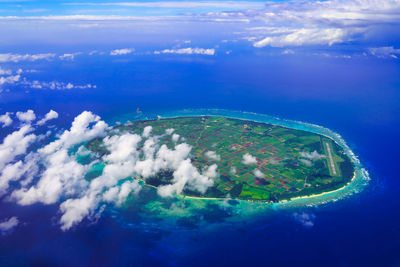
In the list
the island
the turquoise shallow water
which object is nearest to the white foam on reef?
the turquoise shallow water

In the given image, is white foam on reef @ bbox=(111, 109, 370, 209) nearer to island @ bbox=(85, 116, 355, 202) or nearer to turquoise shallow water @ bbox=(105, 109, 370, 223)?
turquoise shallow water @ bbox=(105, 109, 370, 223)

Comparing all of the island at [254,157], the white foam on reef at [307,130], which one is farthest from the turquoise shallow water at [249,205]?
the island at [254,157]

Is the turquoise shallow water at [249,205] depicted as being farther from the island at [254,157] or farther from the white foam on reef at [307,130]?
the island at [254,157]

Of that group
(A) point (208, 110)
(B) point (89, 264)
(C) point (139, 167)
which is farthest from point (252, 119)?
(B) point (89, 264)

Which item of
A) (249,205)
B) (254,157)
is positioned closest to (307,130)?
(254,157)

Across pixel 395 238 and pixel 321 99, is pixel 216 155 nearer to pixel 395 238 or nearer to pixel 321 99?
pixel 395 238

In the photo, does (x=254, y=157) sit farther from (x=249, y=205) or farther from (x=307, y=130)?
(x=307, y=130)
